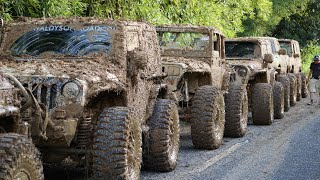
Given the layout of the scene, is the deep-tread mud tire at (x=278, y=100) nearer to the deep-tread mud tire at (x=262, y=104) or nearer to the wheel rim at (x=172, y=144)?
the deep-tread mud tire at (x=262, y=104)

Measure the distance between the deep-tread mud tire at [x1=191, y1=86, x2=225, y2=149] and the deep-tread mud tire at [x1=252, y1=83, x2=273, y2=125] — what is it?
4035mm

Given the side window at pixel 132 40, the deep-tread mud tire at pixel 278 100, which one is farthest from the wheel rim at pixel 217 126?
the deep-tread mud tire at pixel 278 100

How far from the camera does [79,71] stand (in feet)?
23.6

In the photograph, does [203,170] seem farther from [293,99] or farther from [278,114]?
[293,99]

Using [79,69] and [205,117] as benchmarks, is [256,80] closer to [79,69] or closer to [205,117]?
[205,117]

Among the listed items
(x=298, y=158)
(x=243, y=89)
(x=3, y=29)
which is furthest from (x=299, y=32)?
(x=3, y=29)

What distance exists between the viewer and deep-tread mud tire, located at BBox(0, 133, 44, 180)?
523cm

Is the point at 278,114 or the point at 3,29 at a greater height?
the point at 3,29

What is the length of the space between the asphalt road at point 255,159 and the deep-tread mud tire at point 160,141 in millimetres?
134

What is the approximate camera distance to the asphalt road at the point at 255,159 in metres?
8.67

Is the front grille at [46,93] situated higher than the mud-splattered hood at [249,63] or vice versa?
the mud-splattered hood at [249,63]

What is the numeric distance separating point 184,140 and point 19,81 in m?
6.07

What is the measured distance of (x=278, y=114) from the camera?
53.9 feet

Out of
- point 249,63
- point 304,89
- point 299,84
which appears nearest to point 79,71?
point 249,63
